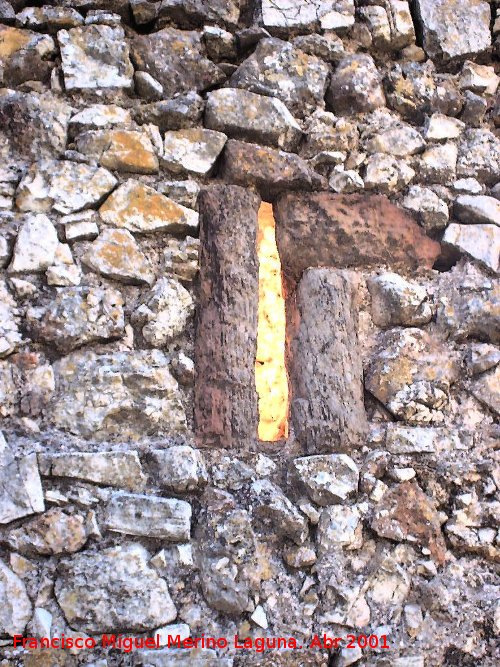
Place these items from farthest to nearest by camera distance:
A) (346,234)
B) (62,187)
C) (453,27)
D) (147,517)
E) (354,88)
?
(453,27) < (354,88) < (346,234) < (62,187) < (147,517)

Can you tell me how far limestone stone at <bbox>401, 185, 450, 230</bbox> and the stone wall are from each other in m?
0.01

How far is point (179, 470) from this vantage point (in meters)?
1.56

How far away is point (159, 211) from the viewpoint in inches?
70.0

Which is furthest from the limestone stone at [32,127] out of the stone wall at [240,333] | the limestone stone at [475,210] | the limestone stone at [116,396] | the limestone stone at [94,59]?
the limestone stone at [475,210]

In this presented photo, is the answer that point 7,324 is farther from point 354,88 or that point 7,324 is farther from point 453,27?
point 453,27

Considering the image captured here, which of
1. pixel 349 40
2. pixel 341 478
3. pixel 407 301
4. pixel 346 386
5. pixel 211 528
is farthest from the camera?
pixel 349 40

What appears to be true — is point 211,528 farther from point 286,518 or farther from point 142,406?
point 142,406

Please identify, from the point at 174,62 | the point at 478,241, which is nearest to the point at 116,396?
the point at 174,62

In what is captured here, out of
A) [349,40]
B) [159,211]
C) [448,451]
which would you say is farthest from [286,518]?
[349,40]

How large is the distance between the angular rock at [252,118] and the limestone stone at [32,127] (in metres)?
0.43

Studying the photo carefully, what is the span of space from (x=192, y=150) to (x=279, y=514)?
1.03 metres

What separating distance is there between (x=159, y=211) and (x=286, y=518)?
872 millimetres

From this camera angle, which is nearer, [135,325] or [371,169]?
[135,325]

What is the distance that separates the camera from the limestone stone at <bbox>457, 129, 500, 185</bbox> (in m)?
2.10
